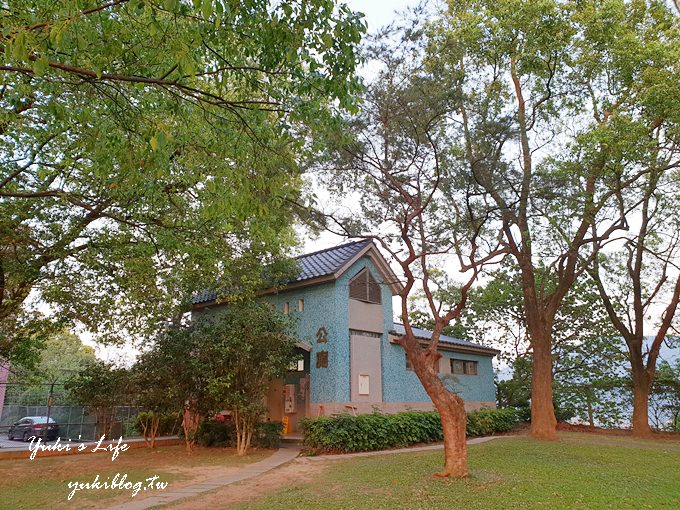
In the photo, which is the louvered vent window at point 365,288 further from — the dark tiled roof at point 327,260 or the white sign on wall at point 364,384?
the white sign on wall at point 364,384

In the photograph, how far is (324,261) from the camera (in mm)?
18656

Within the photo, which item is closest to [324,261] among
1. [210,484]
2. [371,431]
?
[371,431]

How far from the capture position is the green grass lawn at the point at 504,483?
23.6 feet

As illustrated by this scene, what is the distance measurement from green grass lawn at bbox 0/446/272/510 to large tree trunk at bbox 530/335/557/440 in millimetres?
9145

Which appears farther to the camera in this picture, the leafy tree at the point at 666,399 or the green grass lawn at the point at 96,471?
the leafy tree at the point at 666,399

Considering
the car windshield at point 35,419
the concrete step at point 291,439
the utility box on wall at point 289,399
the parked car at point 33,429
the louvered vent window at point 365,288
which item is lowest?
the concrete step at point 291,439

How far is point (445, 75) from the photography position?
418 inches

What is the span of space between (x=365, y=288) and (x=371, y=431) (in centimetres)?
573

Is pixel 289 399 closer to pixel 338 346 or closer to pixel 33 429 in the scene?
pixel 338 346

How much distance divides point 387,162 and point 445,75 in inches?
94.4

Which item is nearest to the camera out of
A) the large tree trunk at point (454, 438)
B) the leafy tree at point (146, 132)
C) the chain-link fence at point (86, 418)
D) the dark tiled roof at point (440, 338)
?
the leafy tree at point (146, 132)

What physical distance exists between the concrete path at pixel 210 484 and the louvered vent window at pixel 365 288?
6.22 metres

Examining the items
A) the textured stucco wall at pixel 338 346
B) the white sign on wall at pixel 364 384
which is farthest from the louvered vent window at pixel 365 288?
the white sign on wall at pixel 364 384

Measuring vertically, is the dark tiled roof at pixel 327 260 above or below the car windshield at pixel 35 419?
above
